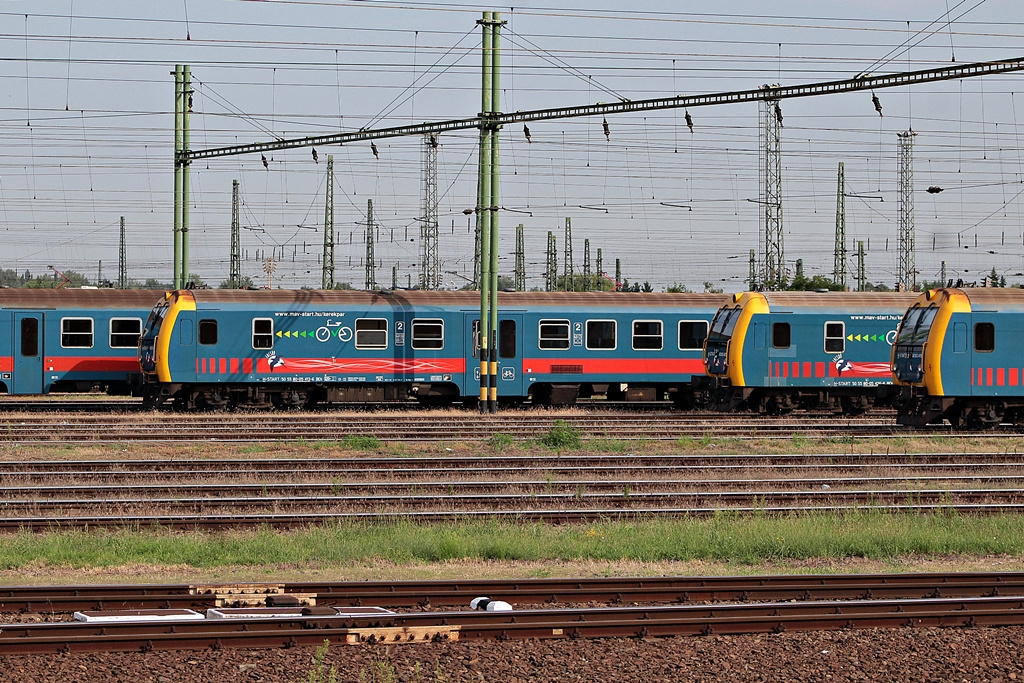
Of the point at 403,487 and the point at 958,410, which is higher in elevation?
the point at 958,410

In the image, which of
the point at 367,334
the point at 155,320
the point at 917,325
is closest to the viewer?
the point at 917,325

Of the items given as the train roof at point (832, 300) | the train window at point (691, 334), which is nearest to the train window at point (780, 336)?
the train roof at point (832, 300)

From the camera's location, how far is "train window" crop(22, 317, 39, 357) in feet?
99.9

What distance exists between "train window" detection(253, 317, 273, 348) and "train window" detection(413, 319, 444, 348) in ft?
→ 11.8

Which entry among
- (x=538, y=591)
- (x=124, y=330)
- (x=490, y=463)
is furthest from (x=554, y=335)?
(x=538, y=591)

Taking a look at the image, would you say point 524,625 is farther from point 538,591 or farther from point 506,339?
point 506,339

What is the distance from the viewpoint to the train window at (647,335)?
3102cm

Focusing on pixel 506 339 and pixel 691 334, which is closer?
pixel 506 339

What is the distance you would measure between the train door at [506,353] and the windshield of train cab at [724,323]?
4.92 m

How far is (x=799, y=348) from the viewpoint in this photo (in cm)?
2881

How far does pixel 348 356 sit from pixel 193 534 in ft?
54.2

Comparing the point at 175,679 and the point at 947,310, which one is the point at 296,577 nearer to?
the point at 175,679

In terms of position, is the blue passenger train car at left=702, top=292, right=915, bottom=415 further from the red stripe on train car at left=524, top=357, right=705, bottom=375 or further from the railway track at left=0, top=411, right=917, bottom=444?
the red stripe on train car at left=524, top=357, right=705, bottom=375

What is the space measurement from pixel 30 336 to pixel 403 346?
9.65 metres
